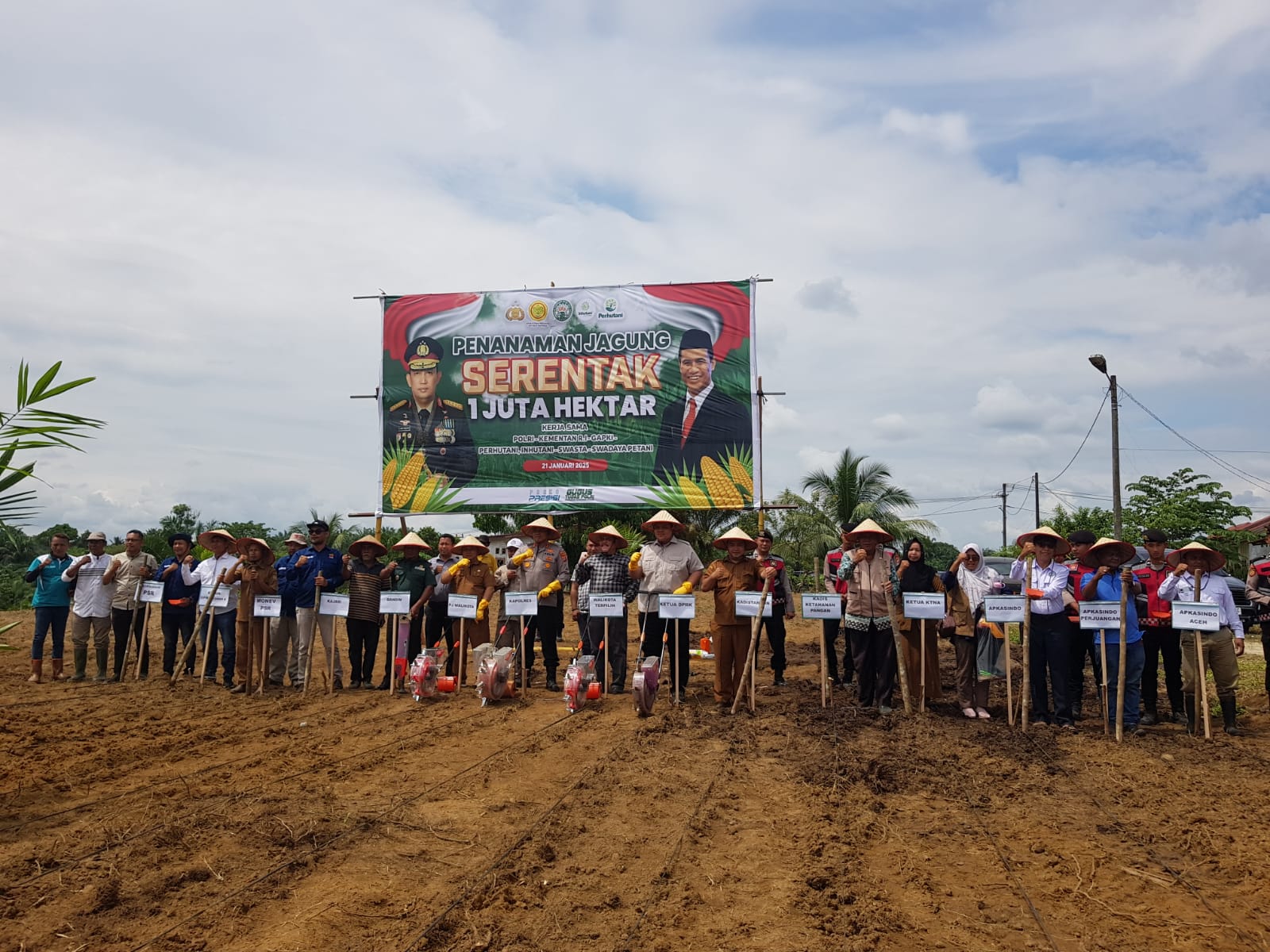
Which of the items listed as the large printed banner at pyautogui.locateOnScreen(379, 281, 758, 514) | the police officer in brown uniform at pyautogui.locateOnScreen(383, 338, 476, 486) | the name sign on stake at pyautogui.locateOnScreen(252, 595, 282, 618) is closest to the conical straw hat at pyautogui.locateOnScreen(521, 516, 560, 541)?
the name sign on stake at pyautogui.locateOnScreen(252, 595, 282, 618)

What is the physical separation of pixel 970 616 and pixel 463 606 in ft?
16.0

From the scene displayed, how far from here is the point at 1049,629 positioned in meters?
8.00

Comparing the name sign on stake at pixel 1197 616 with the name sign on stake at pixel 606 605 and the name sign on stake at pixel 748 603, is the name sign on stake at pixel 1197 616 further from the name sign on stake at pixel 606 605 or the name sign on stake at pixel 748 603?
the name sign on stake at pixel 606 605

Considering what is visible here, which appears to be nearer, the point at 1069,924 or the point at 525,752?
the point at 1069,924

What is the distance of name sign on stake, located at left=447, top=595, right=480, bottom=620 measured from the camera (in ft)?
30.8

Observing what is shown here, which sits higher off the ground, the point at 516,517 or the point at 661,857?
the point at 516,517

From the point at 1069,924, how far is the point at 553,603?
6.48m

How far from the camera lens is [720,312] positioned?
1519 centimetres

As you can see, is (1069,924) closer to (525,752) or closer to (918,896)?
(918,896)

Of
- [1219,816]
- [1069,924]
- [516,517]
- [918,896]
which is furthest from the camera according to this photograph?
[516,517]

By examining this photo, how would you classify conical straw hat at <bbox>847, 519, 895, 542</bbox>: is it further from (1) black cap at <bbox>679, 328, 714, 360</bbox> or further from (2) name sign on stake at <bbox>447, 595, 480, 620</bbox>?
(1) black cap at <bbox>679, 328, 714, 360</bbox>

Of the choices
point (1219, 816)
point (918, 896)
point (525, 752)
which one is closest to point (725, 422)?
point (525, 752)

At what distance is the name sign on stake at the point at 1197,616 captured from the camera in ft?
24.4

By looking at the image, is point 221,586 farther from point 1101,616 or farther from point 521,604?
point 1101,616
